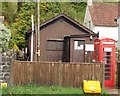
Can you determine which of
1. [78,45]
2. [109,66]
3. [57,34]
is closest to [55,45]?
[57,34]

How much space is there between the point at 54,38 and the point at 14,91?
8.68 meters

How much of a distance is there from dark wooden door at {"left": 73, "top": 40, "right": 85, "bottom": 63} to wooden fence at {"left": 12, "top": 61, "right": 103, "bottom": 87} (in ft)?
18.2

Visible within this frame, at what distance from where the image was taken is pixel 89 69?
8844 millimetres

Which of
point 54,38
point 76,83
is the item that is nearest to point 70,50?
point 54,38

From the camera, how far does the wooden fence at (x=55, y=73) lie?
872cm

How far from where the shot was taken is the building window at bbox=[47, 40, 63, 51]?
1605cm

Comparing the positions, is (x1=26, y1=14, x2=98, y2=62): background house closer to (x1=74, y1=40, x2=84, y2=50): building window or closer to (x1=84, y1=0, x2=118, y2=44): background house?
(x1=74, y1=40, x2=84, y2=50): building window

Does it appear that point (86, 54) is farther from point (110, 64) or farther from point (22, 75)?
point (22, 75)

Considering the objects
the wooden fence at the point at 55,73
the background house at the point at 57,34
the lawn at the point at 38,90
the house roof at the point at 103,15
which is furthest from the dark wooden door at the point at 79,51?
the house roof at the point at 103,15

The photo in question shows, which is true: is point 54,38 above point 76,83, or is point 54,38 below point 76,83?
above

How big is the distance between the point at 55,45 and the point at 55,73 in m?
7.31

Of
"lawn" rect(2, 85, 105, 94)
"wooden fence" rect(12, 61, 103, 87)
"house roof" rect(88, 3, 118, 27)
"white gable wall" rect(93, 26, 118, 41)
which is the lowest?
"lawn" rect(2, 85, 105, 94)

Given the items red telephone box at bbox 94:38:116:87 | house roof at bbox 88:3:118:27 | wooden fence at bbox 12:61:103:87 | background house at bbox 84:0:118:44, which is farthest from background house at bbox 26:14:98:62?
wooden fence at bbox 12:61:103:87

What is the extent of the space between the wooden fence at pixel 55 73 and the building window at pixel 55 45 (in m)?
7.12
